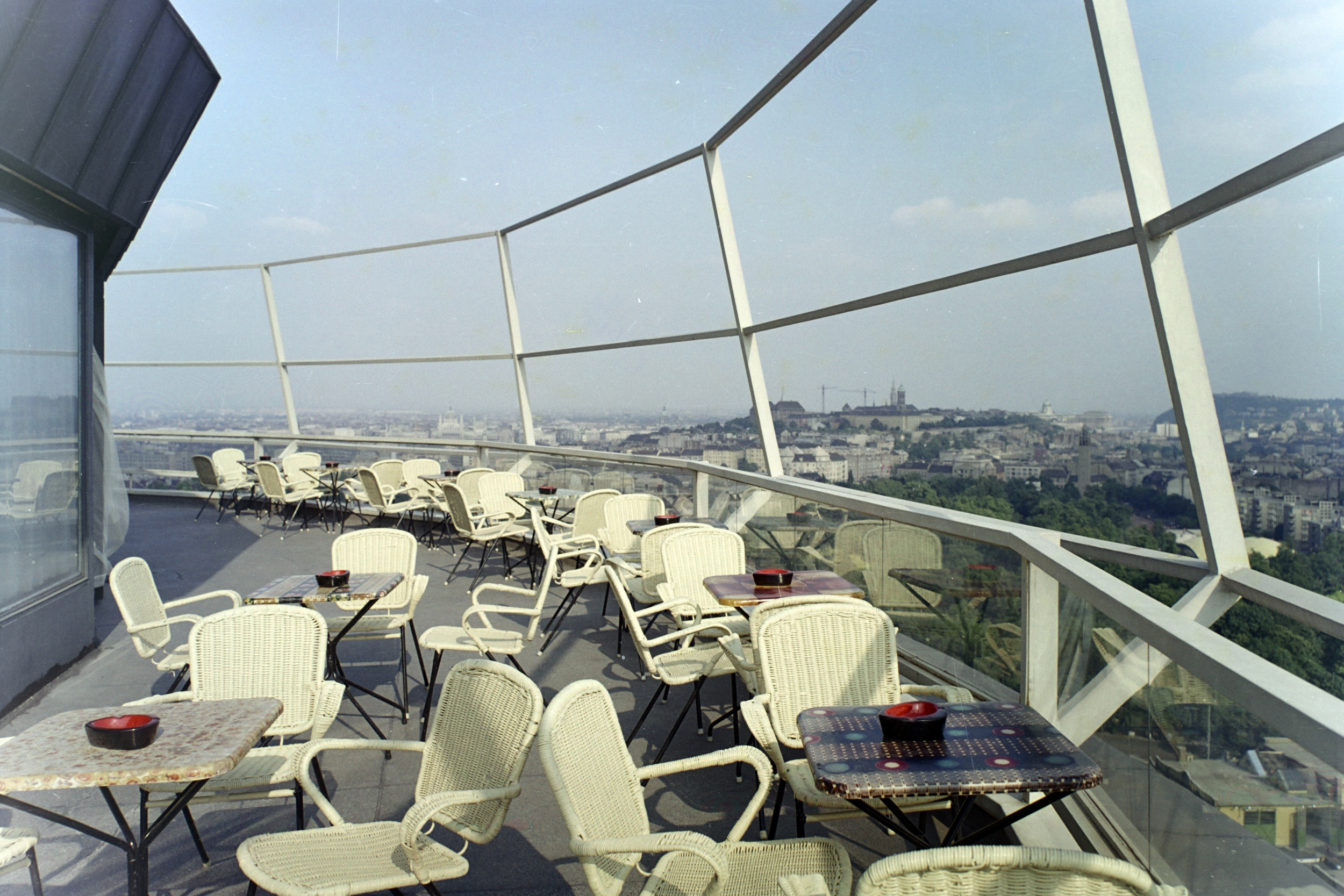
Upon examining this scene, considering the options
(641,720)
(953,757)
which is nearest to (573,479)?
(641,720)

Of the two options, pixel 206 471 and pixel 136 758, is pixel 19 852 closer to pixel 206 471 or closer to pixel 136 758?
pixel 136 758

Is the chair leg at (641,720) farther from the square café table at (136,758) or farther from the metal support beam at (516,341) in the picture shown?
the metal support beam at (516,341)

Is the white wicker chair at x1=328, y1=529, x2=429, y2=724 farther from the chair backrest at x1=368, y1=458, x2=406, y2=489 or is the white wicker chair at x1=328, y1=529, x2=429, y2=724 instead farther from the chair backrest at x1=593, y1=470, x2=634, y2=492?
the chair backrest at x1=368, y1=458, x2=406, y2=489

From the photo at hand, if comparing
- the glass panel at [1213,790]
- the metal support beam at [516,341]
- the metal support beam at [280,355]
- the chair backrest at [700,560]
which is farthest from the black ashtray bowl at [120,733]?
the metal support beam at [280,355]

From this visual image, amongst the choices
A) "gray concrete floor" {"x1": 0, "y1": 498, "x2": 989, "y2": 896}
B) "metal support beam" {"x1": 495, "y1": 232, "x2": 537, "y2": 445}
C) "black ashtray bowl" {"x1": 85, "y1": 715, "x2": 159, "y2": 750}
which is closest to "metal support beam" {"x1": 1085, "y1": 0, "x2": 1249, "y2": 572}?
"gray concrete floor" {"x1": 0, "y1": 498, "x2": 989, "y2": 896}

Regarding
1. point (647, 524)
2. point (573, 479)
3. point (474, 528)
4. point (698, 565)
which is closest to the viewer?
point (698, 565)
